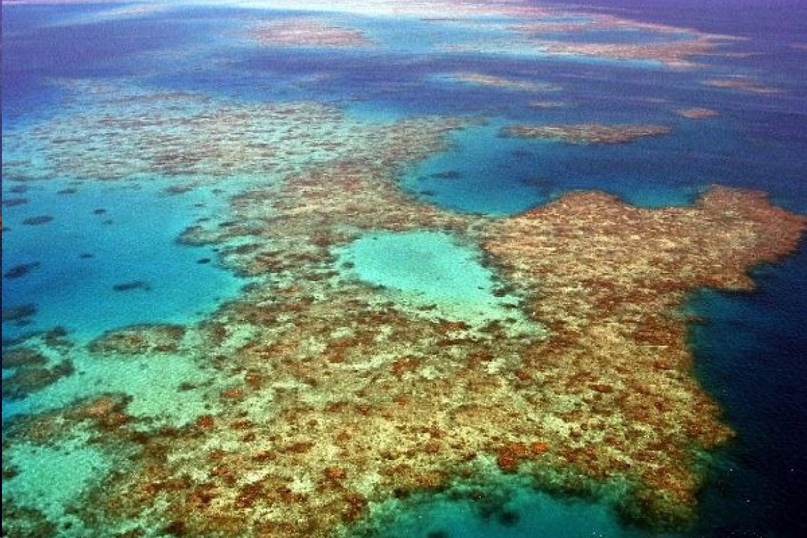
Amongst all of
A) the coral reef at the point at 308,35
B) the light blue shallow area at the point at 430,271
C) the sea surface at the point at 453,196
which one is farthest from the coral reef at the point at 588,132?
the coral reef at the point at 308,35

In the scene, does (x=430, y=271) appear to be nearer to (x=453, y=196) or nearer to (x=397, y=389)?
(x=397, y=389)

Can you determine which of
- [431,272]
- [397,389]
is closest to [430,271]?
[431,272]

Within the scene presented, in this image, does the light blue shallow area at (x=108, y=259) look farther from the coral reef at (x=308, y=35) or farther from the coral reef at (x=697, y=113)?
the coral reef at (x=308, y=35)

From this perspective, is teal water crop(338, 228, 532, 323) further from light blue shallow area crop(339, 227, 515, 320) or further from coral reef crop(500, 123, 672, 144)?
coral reef crop(500, 123, 672, 144)

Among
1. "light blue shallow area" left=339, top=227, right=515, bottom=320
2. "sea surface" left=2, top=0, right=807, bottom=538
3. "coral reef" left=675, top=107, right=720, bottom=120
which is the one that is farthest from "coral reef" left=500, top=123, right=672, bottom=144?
"light blue shallow area" left=339, top=227, right=515, bottom=320

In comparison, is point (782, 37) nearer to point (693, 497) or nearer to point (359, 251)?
point (359, 251)

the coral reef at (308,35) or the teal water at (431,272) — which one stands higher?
the coral reef at (308,35)
